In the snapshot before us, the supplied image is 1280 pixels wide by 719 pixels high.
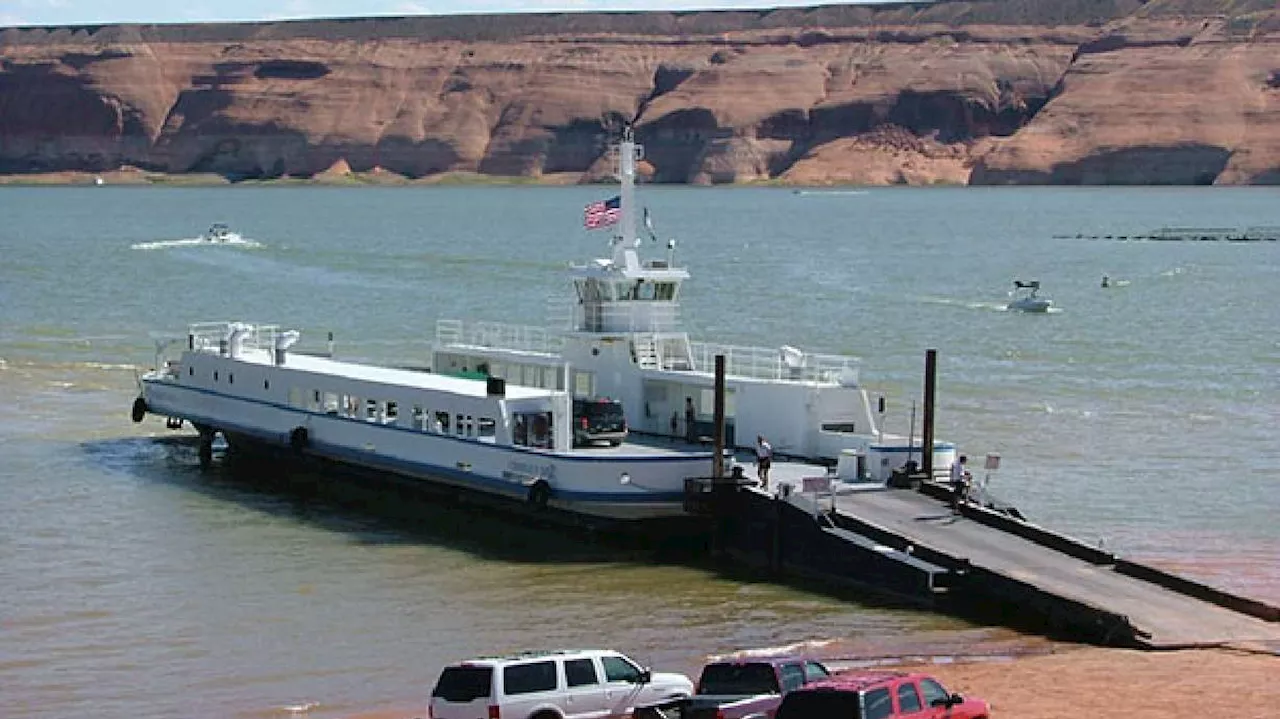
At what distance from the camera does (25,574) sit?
39.5m

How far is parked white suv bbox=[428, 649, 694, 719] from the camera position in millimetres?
26562

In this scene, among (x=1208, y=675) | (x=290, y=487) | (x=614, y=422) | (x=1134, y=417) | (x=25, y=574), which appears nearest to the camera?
(x=1208, y=675)

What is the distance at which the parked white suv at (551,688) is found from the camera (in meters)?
26.6

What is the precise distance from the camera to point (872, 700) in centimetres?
2445

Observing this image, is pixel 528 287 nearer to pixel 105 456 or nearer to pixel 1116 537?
pixel 105 456

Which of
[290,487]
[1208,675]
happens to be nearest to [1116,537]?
[1208,675]

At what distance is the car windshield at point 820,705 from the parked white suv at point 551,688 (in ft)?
9.55

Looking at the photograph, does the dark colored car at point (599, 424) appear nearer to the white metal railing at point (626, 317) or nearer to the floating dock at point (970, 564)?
the floating dock at point (970, 564)

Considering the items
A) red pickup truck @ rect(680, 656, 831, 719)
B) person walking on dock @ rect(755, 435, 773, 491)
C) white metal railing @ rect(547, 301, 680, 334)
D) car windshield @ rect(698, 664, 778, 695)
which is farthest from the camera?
white metal railing @ rect(547, 301, 680, 334)

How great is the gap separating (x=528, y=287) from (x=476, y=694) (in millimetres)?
85567

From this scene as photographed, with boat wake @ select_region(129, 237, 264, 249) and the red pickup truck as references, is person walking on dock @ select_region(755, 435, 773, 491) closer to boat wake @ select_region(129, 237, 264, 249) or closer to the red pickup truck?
the red pickup truck

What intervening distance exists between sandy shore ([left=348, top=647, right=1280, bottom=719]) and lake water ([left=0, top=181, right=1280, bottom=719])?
205 centimetres

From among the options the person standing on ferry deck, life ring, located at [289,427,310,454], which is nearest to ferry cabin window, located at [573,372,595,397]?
the person standing on ferry deck

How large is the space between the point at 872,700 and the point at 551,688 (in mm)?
4124
